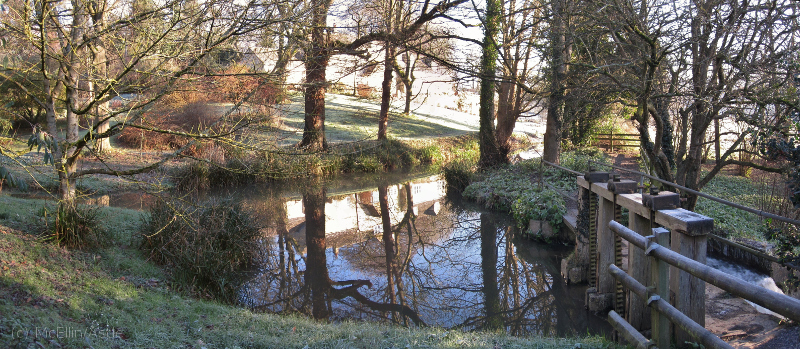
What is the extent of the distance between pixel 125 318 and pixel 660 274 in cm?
474

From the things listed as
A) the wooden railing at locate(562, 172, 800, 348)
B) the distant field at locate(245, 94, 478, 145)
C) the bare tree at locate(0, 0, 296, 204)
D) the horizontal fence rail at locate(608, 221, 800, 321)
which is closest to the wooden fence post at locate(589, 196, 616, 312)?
the wooden railing at locate(562, 172, 800, 348)

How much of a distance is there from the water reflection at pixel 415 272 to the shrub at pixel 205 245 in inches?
15.4

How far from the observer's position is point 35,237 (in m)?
6.24

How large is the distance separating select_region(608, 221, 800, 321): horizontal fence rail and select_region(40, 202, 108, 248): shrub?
649 cm

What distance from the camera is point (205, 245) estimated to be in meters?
7.39

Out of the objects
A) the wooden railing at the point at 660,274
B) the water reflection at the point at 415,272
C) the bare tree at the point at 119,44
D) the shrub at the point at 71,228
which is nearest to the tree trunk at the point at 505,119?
the water reflection at the point at 415,272

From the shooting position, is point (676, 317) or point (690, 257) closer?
point (676, 317)

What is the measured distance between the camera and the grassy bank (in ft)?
14.2

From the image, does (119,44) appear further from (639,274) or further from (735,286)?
(735,286)

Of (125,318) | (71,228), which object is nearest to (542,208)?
(125,318)

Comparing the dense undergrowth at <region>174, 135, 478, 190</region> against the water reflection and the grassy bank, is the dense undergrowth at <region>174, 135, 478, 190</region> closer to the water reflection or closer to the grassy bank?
the water reflection

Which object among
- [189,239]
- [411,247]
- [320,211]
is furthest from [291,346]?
[320,211]

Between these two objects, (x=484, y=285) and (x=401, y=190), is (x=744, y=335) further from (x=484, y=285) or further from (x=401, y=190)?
(x=401, y=190)

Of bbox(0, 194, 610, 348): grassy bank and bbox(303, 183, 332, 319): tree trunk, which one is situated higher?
bbox(0, 194, 610, 348): grassy bank
